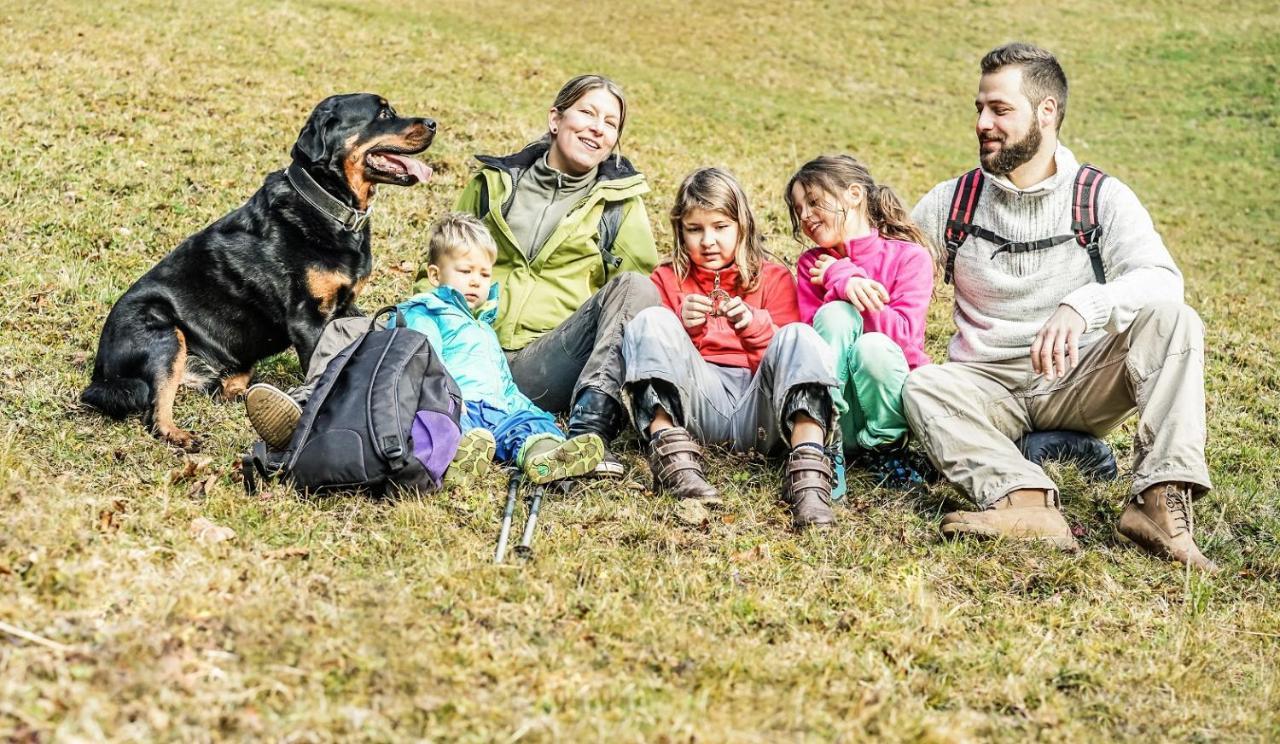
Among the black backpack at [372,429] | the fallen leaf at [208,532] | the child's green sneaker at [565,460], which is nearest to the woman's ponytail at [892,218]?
the child's green sneaker at [565,460]

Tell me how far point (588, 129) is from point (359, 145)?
1213mm

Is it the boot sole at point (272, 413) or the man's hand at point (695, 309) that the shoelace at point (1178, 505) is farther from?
the boot sole at point (272, 413)

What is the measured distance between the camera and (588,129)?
209 inches

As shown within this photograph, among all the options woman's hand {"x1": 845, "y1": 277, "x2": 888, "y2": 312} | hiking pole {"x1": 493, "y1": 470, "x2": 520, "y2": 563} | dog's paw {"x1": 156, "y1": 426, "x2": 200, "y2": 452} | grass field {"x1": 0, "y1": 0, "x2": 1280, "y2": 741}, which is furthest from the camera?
dog's paw {"x1": 156, "y1": 426, "x2": 200, "y2": 452}

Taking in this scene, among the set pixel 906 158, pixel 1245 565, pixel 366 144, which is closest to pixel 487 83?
pixel 906 158

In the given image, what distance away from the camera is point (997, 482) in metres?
4.31

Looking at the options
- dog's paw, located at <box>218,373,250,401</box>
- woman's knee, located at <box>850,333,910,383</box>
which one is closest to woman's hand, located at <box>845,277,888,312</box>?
woman's knee, located at <box>850,333,910,383</box>

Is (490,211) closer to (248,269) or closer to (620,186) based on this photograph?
(620,186)

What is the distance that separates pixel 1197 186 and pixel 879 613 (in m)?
15.8

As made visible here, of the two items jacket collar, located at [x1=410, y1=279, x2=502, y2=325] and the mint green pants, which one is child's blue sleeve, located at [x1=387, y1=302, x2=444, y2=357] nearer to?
jacket collar, located at [x1=410, y1=279, x2=502, y2=325]

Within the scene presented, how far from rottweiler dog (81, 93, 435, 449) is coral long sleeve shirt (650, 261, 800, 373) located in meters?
1.53

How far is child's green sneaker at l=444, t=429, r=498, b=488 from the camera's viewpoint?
434cm

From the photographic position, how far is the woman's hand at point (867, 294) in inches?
180

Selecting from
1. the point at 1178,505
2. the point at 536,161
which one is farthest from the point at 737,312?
the point at 1178,505
